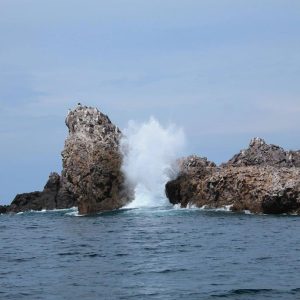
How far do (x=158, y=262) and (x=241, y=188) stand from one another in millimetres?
36062

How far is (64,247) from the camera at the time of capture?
3981 centimetres

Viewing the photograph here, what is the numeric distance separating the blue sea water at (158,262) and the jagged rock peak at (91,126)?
31.1 m

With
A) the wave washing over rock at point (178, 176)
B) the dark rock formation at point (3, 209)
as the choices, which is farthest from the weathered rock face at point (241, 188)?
the dark rock formation at point (3, 209)

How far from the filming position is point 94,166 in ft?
266

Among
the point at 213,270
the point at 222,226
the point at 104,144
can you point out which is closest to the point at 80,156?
the point at 104,144

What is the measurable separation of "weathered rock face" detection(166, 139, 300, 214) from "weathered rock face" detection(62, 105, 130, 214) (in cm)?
778

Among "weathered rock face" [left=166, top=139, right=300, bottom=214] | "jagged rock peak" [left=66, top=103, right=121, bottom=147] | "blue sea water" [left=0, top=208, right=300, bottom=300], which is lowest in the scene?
"blue sea water" [left=0, top=208, right=300, bottom=300]

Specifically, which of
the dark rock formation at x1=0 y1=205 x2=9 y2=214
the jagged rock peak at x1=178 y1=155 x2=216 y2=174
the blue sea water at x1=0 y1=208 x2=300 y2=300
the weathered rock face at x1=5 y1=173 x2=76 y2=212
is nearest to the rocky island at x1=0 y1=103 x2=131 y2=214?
the jagged rock peak at x1=178 y1=155 x2=216 y2=174

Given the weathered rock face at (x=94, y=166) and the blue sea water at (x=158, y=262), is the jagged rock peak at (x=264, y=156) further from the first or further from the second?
the blue sea water at (x=158, y=262)

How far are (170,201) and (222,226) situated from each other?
1182 inches

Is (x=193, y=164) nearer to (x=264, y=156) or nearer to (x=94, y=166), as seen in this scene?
(x=94, y=166)

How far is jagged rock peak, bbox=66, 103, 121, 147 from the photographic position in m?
83.9

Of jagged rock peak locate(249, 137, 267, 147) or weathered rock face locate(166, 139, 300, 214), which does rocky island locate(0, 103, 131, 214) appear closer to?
weathered rock face locate(166, 139, 300, 214)

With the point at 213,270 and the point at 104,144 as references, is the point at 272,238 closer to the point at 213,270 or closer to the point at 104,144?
the point at 213,270
